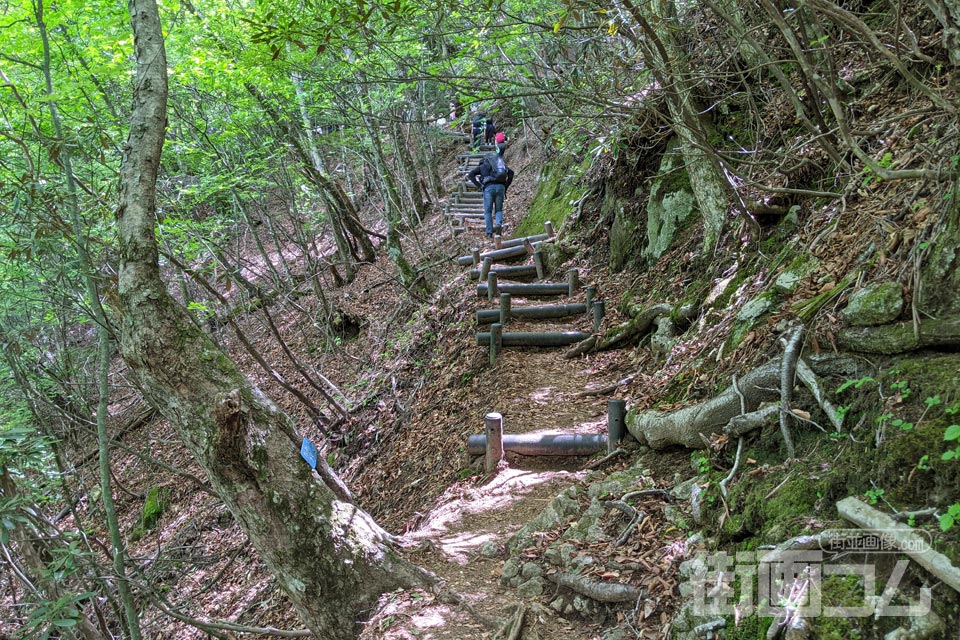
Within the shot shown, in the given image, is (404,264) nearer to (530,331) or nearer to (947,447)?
(530,331)

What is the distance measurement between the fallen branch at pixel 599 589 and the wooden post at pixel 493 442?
7.20 ft

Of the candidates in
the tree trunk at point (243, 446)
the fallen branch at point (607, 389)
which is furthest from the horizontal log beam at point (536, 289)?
the tree trunk at point (243, 446)

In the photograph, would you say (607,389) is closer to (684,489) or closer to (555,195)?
(684,489)

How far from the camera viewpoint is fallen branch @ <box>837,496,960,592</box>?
6.60ft

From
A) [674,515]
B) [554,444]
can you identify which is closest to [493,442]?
[554,444]

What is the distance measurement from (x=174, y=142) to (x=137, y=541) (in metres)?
7.36

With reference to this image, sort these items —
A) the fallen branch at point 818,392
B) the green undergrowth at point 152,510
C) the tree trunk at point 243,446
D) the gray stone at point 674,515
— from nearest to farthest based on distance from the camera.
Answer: the fallen branch at point 818,392
the gray stone at point 674,515
the tree trunk at point 243,446
the green undergrowth at point 152,510

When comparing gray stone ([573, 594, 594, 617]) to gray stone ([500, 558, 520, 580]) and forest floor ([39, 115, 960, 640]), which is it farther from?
gray stone ([500, 558, 520, 580])

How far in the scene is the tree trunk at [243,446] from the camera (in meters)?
3.70

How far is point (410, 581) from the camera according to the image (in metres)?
4.00

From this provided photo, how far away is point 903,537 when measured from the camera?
7.27 ft

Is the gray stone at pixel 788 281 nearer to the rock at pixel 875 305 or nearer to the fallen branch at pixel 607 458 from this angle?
the rock at pixel 875 305

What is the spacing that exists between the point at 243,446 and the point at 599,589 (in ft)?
7.92

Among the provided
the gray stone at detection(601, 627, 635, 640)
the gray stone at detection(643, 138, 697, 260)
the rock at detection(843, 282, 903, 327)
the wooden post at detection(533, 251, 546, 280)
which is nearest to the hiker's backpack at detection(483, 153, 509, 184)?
the wooden post at detection(533, 251, 546, 280)
